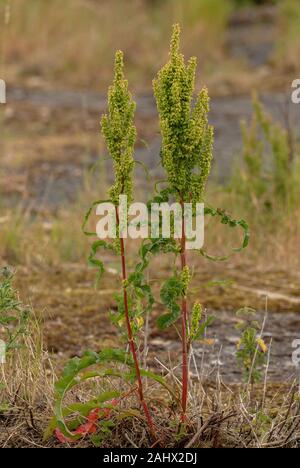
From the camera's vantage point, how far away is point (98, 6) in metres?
13.5

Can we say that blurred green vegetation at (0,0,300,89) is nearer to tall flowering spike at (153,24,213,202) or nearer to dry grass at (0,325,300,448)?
dry grass at (0,325,300,448)

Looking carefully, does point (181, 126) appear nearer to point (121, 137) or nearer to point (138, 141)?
point (121, 137)

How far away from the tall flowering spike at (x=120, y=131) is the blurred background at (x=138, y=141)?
347 millimetres

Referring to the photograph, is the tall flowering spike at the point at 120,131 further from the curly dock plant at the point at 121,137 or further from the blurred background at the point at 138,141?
the blurred background at the point at 138,141

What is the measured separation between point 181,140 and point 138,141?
15.9ft

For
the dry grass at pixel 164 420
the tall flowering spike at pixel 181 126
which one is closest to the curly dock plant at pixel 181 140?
the tall flowering spike at pixel 181 126

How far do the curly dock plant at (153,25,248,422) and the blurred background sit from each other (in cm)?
13

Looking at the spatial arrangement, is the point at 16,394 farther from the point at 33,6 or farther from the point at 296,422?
the point at 33,6

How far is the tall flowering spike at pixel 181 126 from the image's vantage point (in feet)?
8.85

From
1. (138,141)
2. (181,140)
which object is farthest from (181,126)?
(138,141)

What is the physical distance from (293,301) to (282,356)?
73cm

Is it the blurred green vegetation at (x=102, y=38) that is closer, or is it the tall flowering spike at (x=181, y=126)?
the tall flowering spike at (x=181, y=126)

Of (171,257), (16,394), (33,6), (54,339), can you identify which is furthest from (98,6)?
(16,394)

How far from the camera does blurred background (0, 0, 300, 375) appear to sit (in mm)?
4852
